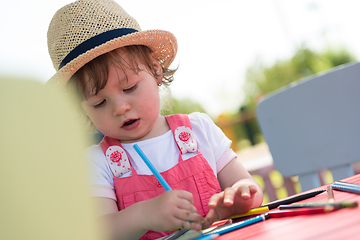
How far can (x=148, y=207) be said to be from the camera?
1.90ft

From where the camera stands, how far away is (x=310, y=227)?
1.04ft

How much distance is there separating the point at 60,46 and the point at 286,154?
0.77 m

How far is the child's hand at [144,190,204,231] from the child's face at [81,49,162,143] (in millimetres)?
261

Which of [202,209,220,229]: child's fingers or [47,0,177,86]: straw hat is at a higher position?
[47,0,177,86]: straw hat

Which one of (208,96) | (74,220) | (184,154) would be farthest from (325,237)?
(208,96)

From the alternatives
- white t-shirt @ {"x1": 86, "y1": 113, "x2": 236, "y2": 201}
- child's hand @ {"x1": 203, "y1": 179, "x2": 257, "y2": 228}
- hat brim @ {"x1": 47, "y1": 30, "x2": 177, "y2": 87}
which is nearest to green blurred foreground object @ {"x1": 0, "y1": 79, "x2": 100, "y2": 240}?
child's hand @ {"x1": 203, "y1": 179, "x2": 257, "y2": 228}

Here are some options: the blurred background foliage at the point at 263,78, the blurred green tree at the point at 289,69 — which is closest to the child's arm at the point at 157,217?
the blurred background foliage at the point at 263,78

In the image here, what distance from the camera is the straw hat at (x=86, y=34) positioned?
747mm

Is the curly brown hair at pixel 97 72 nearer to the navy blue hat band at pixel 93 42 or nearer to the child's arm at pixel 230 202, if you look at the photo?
the navy blue hat band at pixel 93 42

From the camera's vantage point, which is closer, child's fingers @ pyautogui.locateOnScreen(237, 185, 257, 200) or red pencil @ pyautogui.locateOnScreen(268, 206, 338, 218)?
red pencil @ pyautogui.locateOnScreen(268, 206, 338, 218)

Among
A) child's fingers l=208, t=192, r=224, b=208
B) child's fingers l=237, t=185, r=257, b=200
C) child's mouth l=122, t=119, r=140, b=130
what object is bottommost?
child's fingers l=237, t=185, r=257, b=200

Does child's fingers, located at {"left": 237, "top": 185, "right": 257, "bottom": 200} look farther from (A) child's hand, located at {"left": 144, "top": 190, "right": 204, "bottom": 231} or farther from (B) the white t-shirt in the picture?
(B) the white t-shirt

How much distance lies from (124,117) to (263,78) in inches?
413

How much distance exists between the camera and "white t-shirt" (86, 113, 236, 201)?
2.62 feet
